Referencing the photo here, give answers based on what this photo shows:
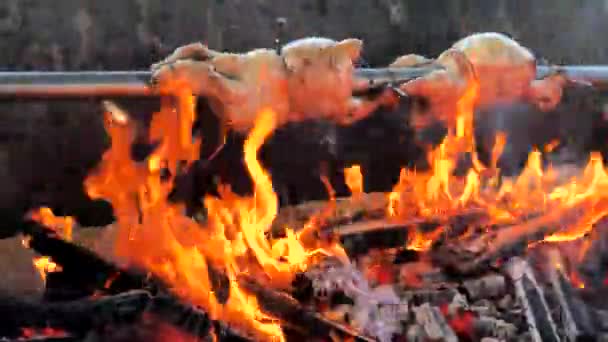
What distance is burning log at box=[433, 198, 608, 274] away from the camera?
3.11m

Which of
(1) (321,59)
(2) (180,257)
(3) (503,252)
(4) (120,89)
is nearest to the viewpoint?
(4) (120,89)

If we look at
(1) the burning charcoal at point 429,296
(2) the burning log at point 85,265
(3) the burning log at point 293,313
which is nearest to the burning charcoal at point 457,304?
(1) the burning charcoal at point 429,296

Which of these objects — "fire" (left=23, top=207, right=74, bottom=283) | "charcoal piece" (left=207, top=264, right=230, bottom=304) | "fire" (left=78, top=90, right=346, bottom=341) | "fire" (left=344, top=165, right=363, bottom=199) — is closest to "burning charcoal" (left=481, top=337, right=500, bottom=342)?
"fire" (left=78, top=90, right=346, bottom=341)

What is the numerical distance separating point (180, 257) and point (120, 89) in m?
0.82

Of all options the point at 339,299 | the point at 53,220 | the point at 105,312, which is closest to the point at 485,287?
the point at 339,299

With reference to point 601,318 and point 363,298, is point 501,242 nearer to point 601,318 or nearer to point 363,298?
point 601,318

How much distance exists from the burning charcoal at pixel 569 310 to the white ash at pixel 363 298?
647 millimetres

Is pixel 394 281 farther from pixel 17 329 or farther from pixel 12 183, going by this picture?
pixel 12 183

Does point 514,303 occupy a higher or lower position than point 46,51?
lower

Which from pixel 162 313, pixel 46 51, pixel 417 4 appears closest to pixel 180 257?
pixel 162 313

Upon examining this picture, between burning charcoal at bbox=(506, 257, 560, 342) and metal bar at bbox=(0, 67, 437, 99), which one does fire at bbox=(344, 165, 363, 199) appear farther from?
metal bar at bbox=(0, 67, 437, 99)

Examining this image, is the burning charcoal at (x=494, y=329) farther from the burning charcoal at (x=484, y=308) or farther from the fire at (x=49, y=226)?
the fire at (x=49, y=226)

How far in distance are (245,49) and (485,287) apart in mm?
1927

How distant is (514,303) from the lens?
2918 millimetres
